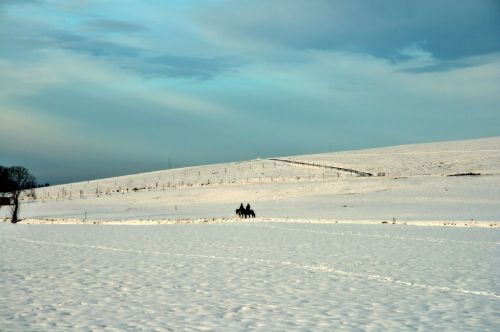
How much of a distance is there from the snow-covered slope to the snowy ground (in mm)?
20933

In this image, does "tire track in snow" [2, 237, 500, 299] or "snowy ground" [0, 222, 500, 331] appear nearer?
"snowy ground" [0, 222, 500, 331]

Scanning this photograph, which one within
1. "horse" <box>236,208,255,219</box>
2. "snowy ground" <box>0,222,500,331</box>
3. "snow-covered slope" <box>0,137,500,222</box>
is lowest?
"snowy ground" <box>0,222,500,331</box>

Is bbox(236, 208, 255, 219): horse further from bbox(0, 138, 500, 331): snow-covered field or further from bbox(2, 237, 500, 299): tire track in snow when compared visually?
bbox(2, 237, 500, 299): tire track in snow

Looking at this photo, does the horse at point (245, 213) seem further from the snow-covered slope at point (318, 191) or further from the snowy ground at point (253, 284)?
the snowy ground at point (253, 284)

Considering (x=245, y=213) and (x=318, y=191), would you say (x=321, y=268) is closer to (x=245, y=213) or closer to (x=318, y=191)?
(x=245, y=213)

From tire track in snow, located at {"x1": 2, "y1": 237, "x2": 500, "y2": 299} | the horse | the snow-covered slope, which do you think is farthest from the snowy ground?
the snow-covered slope

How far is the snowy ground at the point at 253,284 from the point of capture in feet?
36.1

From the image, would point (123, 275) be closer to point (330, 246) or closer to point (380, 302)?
point (380, 302)

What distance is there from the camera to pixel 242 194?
66.2 m

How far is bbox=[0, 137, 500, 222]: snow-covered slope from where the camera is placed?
50438 mm

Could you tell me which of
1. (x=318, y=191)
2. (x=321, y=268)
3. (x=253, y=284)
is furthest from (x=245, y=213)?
(x=253, y=284)

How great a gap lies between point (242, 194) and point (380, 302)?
53.6 m

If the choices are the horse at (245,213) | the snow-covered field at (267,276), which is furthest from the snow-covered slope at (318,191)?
the horse at (245,213)

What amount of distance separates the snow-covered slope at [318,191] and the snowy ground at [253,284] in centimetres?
2093
